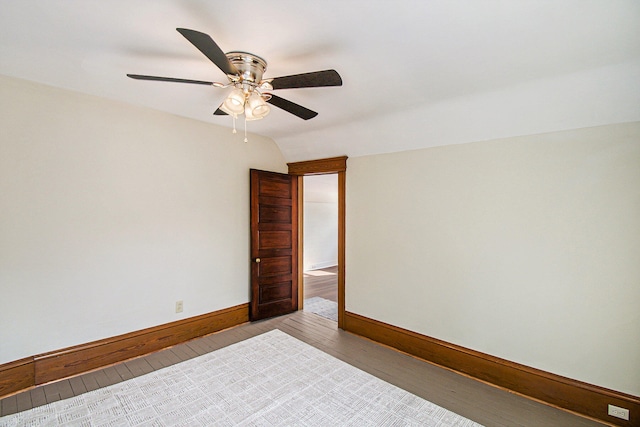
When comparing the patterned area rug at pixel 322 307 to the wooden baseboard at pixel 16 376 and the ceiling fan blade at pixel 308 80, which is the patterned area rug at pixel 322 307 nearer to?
the wooden baseboard at pixel 16 376

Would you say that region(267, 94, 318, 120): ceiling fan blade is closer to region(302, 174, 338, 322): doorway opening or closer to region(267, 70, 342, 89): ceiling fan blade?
region(267, 70, 342, 89): ceiling fan blade

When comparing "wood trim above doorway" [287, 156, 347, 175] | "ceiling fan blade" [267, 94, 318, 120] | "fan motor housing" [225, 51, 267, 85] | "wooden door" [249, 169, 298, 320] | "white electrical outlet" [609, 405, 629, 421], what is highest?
"fan motor housing" [225, 51, 267, 85]

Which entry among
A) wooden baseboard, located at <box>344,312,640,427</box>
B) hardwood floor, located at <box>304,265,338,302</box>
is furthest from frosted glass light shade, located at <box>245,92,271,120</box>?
hardwood floor, located at <box>304,265,338,302</box>

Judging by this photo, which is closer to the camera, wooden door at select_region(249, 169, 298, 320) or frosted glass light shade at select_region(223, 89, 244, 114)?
frosted glass light shade at select_region(223, 89, 244, 114)

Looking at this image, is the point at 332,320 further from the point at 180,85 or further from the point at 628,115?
the point at 628,115

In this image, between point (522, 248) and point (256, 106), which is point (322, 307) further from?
point (256, 106)

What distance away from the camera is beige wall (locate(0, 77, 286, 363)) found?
2.34m

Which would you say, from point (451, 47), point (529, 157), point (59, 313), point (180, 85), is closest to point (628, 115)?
point (529, 157)

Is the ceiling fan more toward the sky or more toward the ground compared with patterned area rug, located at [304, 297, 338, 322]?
more toward the sky

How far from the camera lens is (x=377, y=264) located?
→ 3.45m

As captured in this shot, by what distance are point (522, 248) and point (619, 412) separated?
4.11 feet

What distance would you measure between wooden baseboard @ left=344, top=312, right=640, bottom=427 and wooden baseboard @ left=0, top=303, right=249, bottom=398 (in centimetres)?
206

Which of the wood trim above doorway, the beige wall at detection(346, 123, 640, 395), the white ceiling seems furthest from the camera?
the wood trim above doorway

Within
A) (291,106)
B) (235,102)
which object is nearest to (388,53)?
(291,106)
